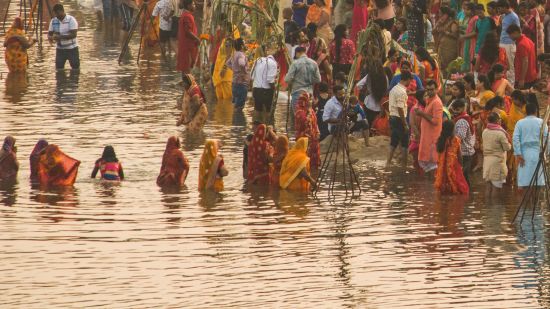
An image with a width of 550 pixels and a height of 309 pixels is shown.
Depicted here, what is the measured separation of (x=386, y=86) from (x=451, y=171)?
293 centimetres

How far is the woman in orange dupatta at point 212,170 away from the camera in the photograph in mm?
19359

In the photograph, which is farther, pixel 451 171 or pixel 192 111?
pixel 192 111

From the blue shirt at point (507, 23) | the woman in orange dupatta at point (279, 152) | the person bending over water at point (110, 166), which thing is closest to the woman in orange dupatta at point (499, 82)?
the blue shirt at point (507, 23)

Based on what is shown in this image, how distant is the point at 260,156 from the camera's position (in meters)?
19.6

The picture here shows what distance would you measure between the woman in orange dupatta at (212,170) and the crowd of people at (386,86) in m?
0.01

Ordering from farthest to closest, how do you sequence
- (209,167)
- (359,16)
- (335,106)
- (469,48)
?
(359,16)
(469,48)
(335,106)
(209,167)

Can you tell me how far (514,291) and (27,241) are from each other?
461 centimetres

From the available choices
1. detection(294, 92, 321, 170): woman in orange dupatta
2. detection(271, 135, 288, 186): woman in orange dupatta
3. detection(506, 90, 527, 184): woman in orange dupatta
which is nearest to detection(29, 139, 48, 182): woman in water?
detection(271, 135, 288, 186): woman in orange dupatta

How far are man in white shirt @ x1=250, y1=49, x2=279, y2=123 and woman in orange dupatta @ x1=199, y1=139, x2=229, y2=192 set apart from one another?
4.08 m

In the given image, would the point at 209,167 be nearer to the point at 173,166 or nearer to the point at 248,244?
the point at 173,166

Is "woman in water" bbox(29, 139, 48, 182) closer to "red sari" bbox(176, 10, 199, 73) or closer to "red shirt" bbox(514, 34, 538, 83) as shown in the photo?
"red shirt" bbox(514, 34, 538, 83)

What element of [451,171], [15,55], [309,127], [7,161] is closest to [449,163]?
[451,171]

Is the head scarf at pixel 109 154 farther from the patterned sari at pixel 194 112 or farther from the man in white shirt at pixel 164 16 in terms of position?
the man in white shirt at pixel 164 16

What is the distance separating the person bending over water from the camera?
1986cm
